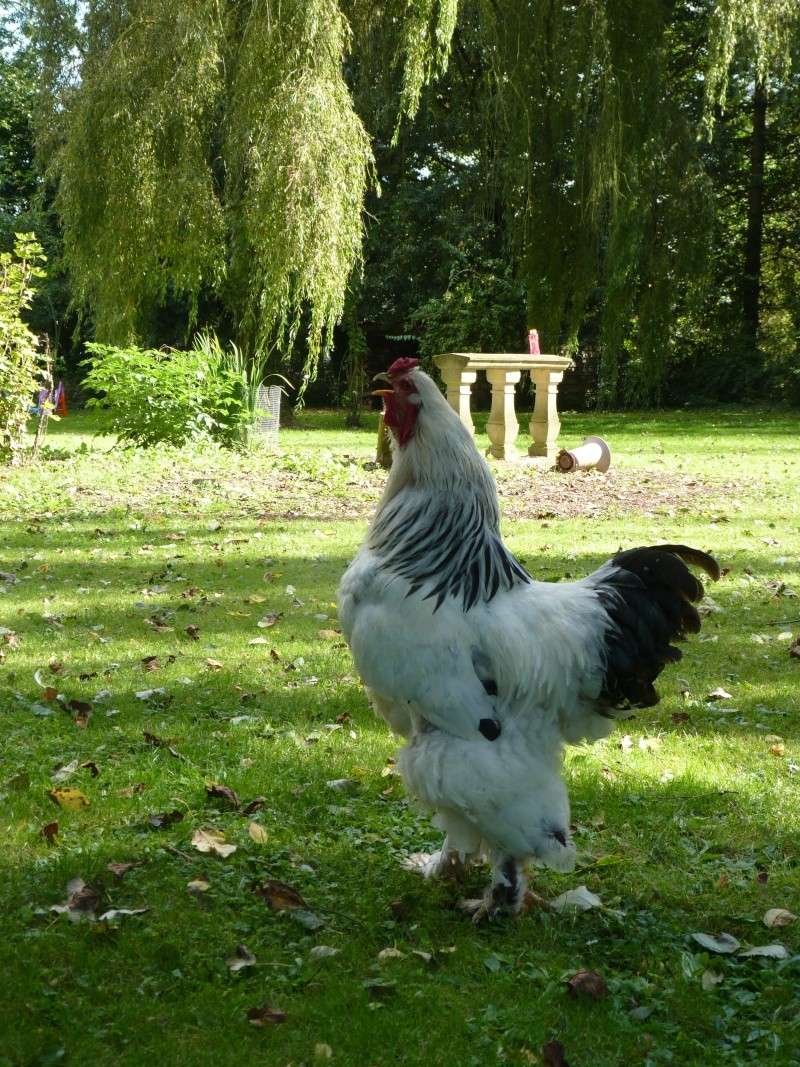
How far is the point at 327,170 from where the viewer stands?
14.4 meters

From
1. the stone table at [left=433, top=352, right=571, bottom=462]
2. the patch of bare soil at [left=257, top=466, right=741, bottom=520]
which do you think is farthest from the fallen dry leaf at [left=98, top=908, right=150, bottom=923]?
the stone table at [left=433, top=352, right=571, bottom=462]

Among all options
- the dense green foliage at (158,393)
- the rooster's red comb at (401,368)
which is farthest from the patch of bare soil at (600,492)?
the rooster's red comb at (401,368)

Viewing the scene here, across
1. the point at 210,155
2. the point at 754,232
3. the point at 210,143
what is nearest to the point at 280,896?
the point at 210,143

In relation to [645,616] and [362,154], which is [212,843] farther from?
[362,154]

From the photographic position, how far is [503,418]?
14977 mm

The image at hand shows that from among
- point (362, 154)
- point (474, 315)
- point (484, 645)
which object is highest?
point (362, 154)

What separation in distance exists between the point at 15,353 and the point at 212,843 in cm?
1038

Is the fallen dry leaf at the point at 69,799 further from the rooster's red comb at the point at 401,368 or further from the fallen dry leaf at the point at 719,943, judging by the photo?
the fallen dry leaf at the point at 719,943

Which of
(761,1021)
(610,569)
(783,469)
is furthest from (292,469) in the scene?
(761,1021)

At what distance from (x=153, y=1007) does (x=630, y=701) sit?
Answer: 1.73 meters

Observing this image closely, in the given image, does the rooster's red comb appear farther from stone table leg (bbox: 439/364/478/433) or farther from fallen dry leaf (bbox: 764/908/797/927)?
stone table leg (bbox: 439/364/478/433)

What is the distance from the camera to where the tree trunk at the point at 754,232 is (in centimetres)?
2841

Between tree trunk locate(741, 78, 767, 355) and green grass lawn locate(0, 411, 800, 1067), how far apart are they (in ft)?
76.3

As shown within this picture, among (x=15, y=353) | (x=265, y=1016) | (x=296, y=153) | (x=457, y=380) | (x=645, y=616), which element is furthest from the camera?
(x=457, y=380)
